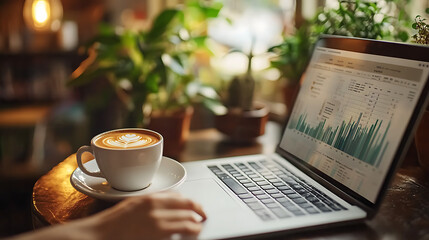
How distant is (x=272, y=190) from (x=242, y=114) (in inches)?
21.2

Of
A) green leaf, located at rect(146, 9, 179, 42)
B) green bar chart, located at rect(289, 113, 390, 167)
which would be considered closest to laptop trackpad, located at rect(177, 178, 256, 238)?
green bar chart, located at rect(289, 113, 390, 167)

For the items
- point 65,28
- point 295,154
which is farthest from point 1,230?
point 295,154

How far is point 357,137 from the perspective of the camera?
761mm

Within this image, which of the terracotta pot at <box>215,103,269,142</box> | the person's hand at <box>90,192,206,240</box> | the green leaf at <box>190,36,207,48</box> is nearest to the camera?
the person's hand at <box>90,192,206,240</box>

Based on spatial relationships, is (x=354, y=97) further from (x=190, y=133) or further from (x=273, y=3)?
(x=273, y=3)

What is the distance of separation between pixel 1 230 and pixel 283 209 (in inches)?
86.3

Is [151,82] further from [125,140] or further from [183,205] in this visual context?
[183,205]

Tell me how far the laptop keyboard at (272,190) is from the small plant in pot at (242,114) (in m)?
0.36

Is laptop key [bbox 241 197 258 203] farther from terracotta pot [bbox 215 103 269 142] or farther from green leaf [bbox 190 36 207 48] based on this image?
green leaf [bbox 190 36 207 48]

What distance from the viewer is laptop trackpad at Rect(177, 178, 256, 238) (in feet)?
2.11

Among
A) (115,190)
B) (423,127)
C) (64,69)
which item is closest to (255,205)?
(115,190)

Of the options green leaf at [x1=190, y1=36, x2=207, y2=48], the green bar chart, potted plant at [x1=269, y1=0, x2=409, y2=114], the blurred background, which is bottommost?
the blurred background

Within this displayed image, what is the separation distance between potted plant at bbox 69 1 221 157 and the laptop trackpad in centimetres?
51

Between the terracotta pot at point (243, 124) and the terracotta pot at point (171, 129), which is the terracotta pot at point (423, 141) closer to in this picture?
the terracotta pot at point (243, 124)
